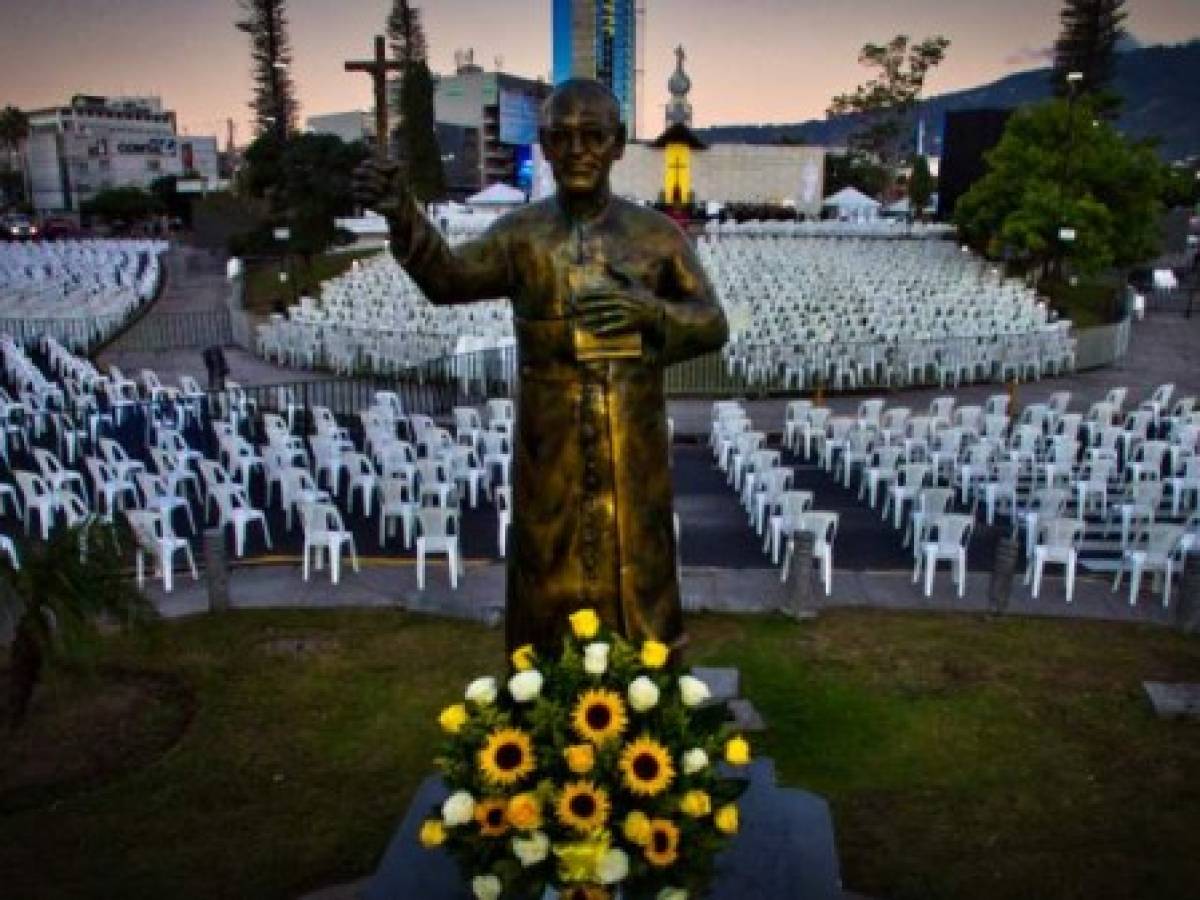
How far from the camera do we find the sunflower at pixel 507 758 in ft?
10.6

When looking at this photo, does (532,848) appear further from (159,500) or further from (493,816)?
(159,500)

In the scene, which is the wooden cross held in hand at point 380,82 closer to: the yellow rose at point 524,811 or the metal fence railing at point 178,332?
the yellow rose at point 524,811

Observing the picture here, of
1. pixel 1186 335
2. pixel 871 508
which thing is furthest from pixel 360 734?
pixel 1186 335

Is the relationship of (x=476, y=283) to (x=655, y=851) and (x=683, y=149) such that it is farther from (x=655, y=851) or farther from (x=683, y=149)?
(x=683, y=149)

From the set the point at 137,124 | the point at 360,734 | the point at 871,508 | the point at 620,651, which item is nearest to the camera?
the point at 620,651

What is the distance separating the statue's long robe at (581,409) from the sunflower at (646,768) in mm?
788

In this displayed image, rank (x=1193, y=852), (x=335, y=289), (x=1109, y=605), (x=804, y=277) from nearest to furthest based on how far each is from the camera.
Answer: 1. (x=1193, y=852)
2. (x=1109, y=605)
3. (x=335, y=289)
4. (x=804, y=277)

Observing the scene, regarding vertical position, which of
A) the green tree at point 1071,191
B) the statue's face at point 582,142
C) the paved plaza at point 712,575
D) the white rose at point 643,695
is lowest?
the paved plaza at point 712,575

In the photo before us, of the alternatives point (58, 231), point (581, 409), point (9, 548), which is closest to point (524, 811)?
point (581, 409)

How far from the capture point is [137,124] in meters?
164

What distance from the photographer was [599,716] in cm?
329

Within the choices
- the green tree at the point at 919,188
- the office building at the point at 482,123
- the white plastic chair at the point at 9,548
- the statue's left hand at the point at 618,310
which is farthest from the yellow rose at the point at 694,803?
the office building at the point at 482,123

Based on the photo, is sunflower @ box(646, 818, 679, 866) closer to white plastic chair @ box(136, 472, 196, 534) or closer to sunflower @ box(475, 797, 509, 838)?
sunflower @ box(475, 797, 509, 838)

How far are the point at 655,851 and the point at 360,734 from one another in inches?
195
